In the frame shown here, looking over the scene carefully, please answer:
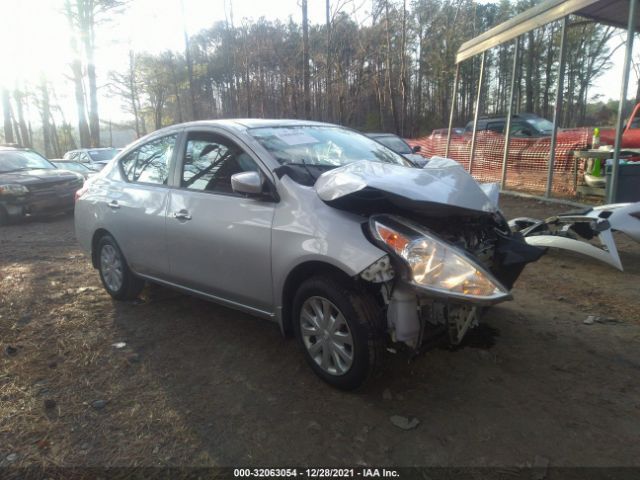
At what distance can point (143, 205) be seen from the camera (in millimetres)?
4230

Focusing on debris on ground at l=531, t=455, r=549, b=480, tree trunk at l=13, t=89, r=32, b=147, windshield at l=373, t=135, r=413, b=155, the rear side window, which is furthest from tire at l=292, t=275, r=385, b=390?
tree trunk at l=13, t=89, r=32, b=147

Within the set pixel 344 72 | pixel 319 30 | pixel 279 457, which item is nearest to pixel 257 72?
pixel 319 30

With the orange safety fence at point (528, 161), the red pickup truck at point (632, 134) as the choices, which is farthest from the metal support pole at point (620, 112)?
the red pickup truck at point (632, 134)

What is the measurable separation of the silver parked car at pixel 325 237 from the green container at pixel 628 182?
5.33m

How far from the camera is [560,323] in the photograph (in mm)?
3936

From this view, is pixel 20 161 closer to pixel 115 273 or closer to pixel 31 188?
pixel 31 188

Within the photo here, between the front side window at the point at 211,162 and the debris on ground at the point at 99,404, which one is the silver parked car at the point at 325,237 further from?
the debris on ground at the point at 99,404

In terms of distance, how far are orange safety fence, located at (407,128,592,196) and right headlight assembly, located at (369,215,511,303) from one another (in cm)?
883

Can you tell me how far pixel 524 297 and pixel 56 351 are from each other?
418 cm

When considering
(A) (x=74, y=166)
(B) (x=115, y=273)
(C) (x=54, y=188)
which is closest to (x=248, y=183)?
(B) (x=115, y=273)

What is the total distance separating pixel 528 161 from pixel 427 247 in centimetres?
1024

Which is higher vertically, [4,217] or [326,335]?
[326,335]

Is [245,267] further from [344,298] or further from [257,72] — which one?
[257,72]

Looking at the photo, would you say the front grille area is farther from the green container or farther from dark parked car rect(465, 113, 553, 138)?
dark parked car rect(465, 113, 553, 138)
